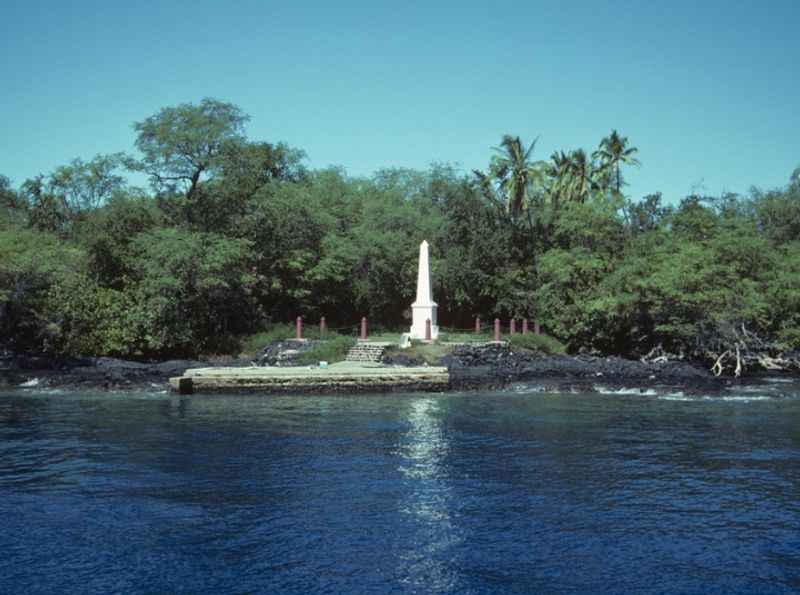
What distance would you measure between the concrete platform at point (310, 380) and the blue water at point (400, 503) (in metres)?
7.78

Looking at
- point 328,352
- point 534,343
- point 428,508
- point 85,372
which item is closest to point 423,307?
point 534,343

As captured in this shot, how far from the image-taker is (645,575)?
11734mm

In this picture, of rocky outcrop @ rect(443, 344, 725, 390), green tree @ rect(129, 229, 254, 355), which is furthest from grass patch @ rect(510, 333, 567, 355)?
green tree @ rect(129, 229, 254, 355)

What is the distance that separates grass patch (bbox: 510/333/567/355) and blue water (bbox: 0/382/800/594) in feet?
67.3

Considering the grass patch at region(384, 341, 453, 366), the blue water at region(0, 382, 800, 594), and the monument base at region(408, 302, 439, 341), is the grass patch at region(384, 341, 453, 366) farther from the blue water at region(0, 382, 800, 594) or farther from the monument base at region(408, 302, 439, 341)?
the blue water at region(0, 382, 800, 594)

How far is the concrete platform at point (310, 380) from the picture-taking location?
35062mm

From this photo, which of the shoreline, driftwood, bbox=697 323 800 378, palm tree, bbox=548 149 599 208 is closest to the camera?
the shoreline

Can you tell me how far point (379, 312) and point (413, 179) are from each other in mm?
26296

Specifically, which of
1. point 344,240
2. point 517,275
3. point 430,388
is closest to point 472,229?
point 517,275

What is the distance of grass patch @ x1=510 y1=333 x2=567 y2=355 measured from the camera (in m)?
47.8

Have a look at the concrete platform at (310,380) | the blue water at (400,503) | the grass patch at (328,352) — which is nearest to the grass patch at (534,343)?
the grass patch at (328,352)

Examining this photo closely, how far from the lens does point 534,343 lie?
4806 centimetres

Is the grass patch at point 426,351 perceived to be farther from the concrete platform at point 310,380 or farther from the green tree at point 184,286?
the green tree at point 184,286

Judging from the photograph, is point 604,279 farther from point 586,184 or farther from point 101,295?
point 101,295
